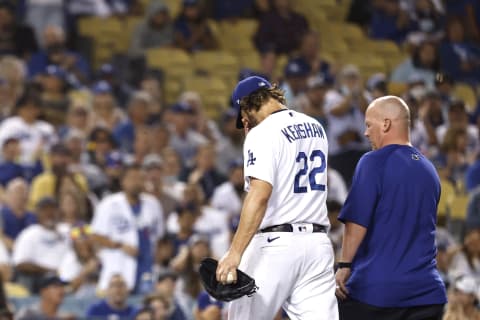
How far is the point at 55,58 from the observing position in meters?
14.5

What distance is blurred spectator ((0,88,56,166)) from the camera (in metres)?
12.9

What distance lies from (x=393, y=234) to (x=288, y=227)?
544 millimetres

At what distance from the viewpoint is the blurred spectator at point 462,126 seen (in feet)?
44.1

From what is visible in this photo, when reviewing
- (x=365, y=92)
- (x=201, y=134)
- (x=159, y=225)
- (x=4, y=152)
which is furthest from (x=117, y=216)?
(x=365, y=92)

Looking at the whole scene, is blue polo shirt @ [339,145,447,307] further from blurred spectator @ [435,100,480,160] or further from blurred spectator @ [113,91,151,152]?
blurred spectator @ [113,91,151,152]

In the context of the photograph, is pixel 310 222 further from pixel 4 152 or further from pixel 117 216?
pixel 4 152

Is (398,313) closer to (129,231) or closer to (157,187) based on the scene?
(129,231)

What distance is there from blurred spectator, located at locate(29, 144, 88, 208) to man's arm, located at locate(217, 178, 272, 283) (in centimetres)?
630

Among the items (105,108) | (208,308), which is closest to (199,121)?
(105,108)

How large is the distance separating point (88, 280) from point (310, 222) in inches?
219

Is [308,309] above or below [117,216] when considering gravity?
above

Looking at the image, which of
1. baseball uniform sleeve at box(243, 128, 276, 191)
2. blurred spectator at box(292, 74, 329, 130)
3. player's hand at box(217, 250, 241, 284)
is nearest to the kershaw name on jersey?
baseball uniform sleeve at box(243, 128, 276, 191)

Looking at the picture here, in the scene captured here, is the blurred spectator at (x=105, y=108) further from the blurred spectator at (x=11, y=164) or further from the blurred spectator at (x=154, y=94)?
the blurred spectator at (x=11, y=164)

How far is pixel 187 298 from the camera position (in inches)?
444
